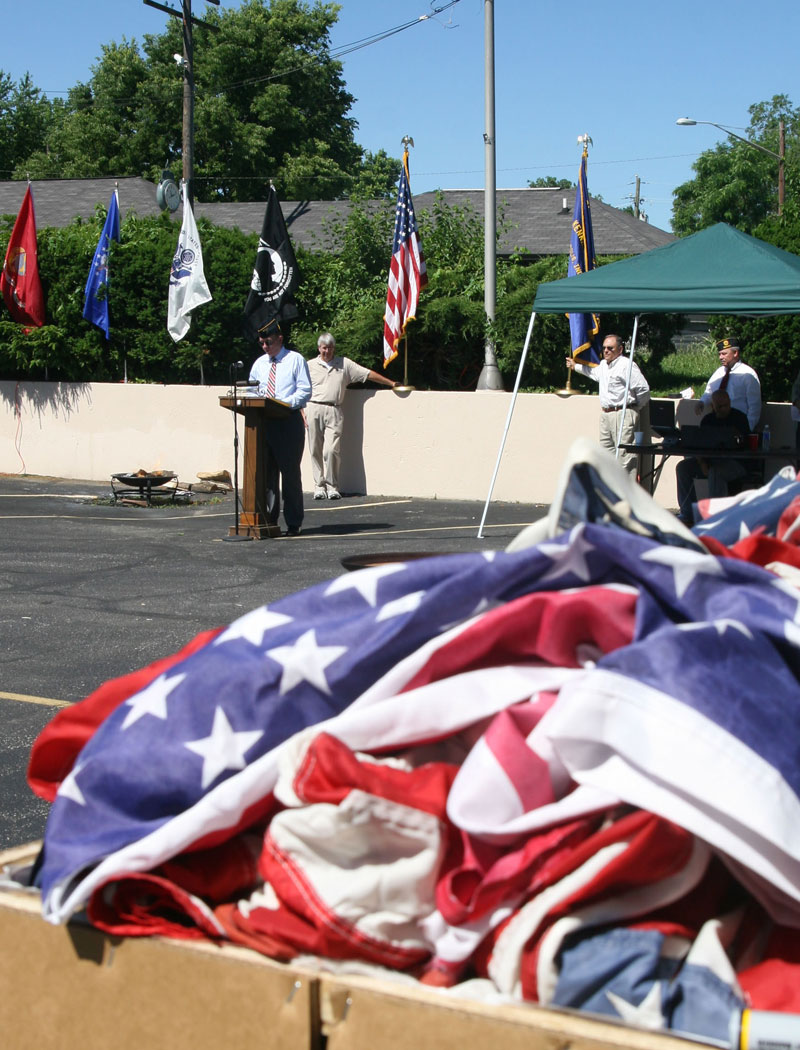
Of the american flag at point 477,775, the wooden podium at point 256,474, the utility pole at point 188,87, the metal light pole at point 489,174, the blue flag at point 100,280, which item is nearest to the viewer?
the american flag at point 477,775

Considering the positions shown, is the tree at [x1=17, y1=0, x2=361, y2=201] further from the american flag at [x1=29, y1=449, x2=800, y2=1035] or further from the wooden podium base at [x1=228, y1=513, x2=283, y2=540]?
the american flag at [x1=29, y1=449, x2=800, y2=1035]

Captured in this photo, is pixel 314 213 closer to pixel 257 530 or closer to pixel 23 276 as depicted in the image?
pixel 23 276

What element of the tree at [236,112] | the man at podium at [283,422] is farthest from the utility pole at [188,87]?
the tree at [236,112]

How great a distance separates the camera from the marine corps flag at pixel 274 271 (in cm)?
1566

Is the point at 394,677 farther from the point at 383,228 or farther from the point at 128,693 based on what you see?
the point at 383,228

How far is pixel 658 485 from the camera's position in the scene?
14.0 m

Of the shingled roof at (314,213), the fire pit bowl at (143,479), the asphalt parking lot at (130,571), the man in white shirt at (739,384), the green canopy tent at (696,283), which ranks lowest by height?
the asphalt parking lot at (130,571)

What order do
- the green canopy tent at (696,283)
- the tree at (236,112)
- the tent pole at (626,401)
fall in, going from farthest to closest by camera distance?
1. the tree at (236,112)
2. the tent pole at (626,401)
3. the green canopy tent at (696,283)

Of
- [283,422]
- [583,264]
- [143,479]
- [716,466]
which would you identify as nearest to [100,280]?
[143,479]

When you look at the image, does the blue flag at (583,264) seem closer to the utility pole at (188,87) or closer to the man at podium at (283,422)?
the man at podium at (283,422)

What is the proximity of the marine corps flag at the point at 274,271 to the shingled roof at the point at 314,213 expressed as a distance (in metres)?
19.0

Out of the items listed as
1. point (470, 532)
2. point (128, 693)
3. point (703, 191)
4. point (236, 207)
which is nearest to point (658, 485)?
point (470, 532)

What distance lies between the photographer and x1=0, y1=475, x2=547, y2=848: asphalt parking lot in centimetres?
533

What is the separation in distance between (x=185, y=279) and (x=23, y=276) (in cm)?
288
